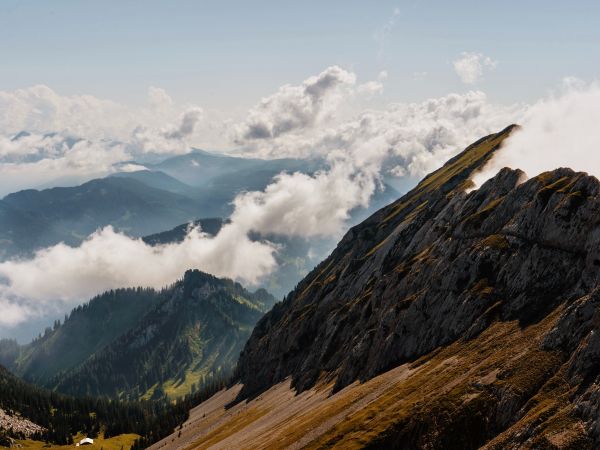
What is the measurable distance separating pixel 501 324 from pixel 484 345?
23.4ft

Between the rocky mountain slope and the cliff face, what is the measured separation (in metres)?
0.26

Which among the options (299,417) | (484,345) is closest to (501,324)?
(484,345)

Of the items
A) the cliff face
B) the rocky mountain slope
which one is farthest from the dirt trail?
the cliff face

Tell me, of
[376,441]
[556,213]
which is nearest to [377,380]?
[376,441]

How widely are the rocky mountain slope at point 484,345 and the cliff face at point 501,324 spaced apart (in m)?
0.26

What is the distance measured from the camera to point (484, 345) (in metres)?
107

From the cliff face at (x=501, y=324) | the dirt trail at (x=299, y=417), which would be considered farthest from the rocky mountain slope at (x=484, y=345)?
the dirt trail at (x=299, y=417)

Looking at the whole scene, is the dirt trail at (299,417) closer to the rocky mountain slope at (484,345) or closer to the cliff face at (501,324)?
the rocky mountain slope at (484,345)

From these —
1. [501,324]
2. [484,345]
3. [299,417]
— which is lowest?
[299,417]

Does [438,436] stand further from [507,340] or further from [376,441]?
[507,340]

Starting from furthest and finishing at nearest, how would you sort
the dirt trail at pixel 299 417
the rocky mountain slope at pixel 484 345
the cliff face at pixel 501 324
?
the dirt trail at pixel 299 417, the rocky mountain slope at pixel 484 345, the cliff face at pixel 501 324

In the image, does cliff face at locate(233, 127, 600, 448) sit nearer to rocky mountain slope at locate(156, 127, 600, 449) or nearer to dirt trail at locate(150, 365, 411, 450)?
rocky mountain slope at locate(156, 127, 600, 449)

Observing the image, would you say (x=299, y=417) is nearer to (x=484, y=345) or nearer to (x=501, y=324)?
(x=484, y=345)

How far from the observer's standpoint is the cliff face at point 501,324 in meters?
77.7
